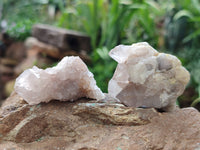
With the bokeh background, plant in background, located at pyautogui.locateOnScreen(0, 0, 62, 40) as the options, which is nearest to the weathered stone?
the bokeh background

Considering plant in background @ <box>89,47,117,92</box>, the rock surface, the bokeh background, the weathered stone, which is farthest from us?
the weathered stone

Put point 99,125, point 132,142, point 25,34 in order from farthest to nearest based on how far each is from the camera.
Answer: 1. point 25,34
2. point 99,125
3. point 132,142

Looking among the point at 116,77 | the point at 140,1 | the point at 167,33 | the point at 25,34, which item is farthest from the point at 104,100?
the point at 25,34

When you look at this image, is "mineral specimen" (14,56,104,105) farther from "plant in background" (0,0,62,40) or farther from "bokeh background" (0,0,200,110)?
"plant in background" (0,0,62,40)

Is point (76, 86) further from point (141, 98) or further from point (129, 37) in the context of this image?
point (129, 37)

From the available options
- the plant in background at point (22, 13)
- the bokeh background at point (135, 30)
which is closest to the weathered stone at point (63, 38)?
the bokeh background at point (135, 30)
